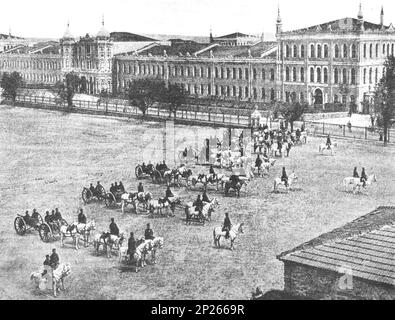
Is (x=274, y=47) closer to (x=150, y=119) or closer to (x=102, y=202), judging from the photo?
(x=150, y=119)

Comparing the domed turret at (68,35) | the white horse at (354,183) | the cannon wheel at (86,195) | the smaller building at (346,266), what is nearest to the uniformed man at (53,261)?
the smaller building at (346,266)

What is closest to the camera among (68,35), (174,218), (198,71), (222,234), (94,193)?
(222,234)

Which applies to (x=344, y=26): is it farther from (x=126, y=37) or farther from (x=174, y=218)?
(x=174, y=218)

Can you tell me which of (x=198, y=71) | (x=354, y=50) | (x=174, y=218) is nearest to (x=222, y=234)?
(x=174, y=218)

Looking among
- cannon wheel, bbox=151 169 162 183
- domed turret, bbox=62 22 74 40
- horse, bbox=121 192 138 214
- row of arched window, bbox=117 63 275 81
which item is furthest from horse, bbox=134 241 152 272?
domed turret, bbox=62 22 74 40

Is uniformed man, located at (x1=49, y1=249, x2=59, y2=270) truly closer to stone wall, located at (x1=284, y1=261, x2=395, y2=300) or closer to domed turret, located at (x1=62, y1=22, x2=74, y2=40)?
stone wall, located at (x1=284, y1=261, x2=395, y2=300)

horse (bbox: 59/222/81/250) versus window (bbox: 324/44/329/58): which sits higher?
window (bbox: 324/44/329/58)
